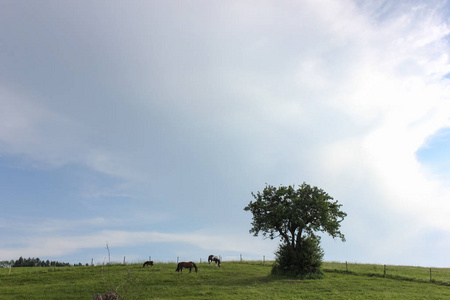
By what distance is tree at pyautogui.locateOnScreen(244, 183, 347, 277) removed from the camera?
4703 centimetres

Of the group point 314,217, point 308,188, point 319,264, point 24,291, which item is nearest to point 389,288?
point 319,264

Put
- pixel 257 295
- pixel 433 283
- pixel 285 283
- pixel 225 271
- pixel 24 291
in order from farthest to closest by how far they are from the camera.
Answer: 1. pixel 225 271
2. pixel 433 283
3. pixel 285 283
4. pixel 24 291
5. pixel 257 295

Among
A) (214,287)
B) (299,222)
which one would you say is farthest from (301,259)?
(214,287)

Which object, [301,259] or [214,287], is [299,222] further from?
[214,287]

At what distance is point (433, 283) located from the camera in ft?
141

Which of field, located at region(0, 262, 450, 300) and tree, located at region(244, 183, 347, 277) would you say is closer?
field, located at region(0, 262, 450, 300)

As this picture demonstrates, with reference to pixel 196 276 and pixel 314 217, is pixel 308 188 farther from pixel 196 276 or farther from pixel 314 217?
pixel 196 276

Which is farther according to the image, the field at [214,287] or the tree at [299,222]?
the tree at [299,222]

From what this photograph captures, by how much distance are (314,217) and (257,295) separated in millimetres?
22640

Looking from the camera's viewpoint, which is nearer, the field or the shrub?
the field

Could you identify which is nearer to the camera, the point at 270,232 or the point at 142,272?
the point at 142,272

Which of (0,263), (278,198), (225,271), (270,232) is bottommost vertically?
(0,263)

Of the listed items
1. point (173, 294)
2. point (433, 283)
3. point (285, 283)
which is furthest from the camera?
point (433, 283)

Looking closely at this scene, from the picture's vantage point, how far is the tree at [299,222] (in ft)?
154
